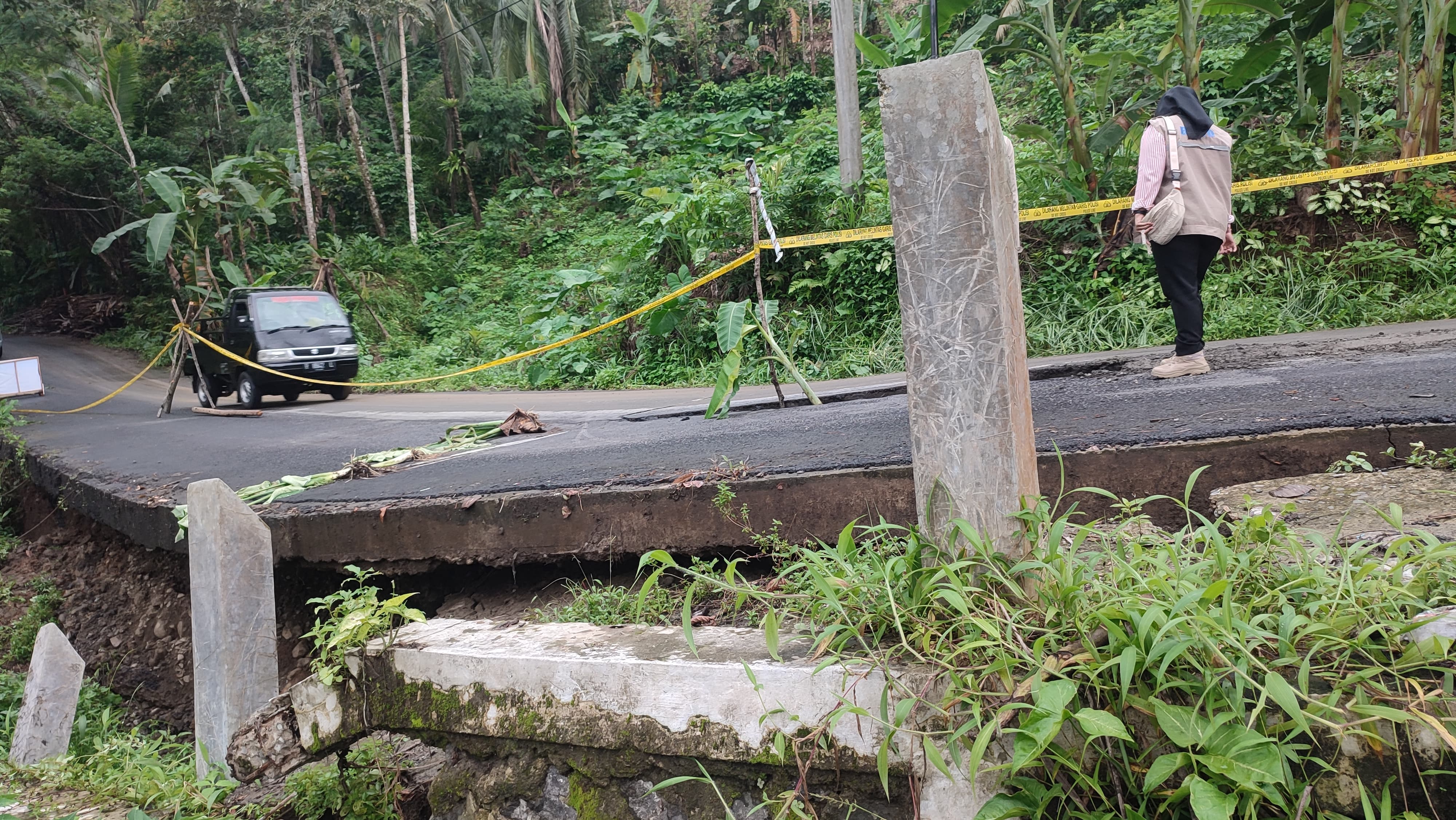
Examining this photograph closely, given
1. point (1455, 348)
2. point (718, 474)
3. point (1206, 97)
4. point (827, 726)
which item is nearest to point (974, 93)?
point (827, 726)

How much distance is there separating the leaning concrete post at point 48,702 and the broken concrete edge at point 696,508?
3.74ft

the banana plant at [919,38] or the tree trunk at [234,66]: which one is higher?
the tree trunk at [234,66]

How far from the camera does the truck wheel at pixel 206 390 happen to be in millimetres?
13133

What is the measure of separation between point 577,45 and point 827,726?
26.4 metres

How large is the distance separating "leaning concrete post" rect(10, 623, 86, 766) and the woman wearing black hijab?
19.3ft

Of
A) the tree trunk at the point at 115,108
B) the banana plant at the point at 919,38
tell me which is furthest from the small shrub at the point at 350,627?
the tree trunk at the point at 115,108

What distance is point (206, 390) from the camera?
43.1ft

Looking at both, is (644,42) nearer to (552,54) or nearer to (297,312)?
(552,54)

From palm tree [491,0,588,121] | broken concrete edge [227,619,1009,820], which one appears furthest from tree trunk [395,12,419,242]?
broken concrete edge [227,619,1009,820]

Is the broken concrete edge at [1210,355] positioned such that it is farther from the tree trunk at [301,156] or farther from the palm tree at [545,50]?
the palm tree at [545,50]

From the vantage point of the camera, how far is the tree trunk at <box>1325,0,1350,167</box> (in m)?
8.05

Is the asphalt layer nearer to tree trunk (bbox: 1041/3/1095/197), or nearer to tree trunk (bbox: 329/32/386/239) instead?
tree trunk (bbox: 1041/3/1095/197)

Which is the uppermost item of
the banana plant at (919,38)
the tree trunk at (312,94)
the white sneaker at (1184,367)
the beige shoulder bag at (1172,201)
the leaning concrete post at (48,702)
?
the tree trunk at (312,94)

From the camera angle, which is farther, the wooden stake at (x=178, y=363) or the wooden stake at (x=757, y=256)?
the wooden stake at (x=178, y=363)
